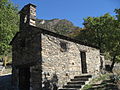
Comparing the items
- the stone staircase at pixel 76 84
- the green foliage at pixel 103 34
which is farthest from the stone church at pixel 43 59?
the green foliage at pixel 103 34

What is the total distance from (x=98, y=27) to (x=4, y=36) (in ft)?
48.0

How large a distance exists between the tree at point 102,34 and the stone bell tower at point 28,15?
41.8ft

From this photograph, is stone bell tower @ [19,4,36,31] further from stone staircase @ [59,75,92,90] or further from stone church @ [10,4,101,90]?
stone staircase @ [59,75,92,90]

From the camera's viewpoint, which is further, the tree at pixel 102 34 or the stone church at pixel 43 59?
the tree at pixel 102 34

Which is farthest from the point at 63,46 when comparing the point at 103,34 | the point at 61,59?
the point at 103,34

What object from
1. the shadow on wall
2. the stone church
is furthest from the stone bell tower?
the shadow on wall

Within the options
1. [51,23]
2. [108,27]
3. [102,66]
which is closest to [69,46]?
[102,66]

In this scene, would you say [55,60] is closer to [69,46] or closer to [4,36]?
[69,46]

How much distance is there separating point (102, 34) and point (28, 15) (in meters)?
15.2

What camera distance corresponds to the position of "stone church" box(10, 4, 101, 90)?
33.2 ft

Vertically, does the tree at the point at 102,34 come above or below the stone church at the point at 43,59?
above

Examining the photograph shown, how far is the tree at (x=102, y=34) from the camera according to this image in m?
21.2

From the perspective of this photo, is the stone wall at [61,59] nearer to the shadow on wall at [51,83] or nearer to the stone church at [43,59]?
the stone church at [43,59]

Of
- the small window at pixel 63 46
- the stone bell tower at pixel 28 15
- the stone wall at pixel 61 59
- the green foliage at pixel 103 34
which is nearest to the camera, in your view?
the stone wall at pixel 61 59
